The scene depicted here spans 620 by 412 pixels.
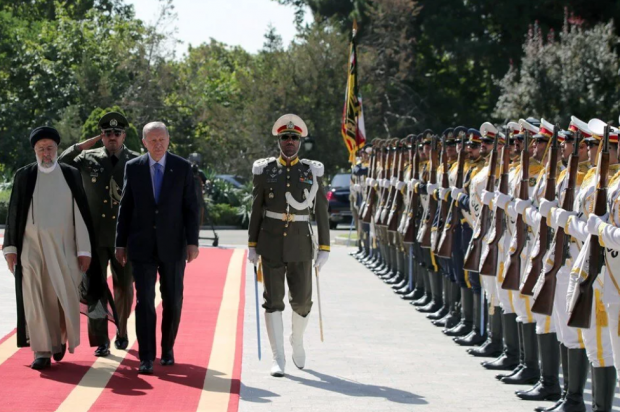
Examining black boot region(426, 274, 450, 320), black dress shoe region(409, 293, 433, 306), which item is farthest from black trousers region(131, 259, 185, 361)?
black dress shoe region(409, 293, 433, 306)

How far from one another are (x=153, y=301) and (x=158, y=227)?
0.57 meters

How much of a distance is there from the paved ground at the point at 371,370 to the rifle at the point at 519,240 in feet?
2.54

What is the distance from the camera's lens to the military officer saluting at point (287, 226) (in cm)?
994

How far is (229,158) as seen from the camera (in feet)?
154

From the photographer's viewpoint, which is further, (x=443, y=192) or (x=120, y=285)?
(x=443, y=192)

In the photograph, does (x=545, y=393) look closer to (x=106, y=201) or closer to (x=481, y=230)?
(x=481, y=230)

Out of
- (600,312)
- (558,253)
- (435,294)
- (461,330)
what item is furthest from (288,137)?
(435,294)

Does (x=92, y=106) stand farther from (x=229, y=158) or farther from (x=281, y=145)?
(x=281, y=145)

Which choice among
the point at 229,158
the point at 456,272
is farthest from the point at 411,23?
the point at 456,272

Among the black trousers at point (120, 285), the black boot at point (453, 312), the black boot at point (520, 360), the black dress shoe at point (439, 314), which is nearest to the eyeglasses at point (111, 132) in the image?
the black trousers at point (120, 285)

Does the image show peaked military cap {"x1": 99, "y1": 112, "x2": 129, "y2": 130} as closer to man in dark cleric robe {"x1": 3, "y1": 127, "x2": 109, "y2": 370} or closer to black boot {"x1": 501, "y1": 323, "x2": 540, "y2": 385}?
man in dark cleric robe {"x1": 3, "y1": 127, "x2": 109, "y2": 370}

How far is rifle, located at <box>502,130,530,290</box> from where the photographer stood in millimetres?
9273

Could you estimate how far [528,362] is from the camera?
9.57 meters

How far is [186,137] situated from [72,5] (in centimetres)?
2122
